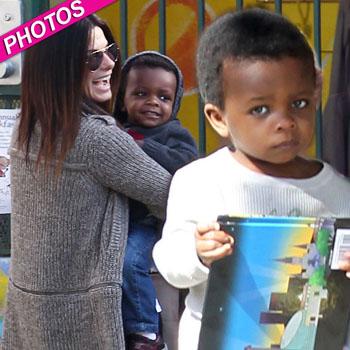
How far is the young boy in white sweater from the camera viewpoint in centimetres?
198

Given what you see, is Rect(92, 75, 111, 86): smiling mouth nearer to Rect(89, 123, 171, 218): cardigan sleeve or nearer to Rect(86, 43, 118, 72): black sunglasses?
Rect(86, 43, 118, 72): black sunglasses

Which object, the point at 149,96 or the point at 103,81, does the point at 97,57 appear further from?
the point at 149,96

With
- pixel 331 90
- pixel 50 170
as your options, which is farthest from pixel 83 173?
pixel 331 90

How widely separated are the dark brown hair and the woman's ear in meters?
0.75

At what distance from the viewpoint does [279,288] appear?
6.30ft

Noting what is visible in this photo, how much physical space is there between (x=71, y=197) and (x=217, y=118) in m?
0.80

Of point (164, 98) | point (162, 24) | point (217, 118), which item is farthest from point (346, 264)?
point (162, 24)

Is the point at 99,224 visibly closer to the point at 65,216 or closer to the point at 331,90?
the point at 65,216

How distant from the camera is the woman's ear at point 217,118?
6.81ft

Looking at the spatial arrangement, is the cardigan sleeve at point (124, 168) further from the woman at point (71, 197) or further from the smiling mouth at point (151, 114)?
the smiling mouth at point (151, 114)

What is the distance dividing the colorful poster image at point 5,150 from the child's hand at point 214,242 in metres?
1.79

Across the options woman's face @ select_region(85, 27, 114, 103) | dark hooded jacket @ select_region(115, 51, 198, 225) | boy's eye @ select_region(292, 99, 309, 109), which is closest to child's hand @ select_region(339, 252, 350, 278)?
boy's eye @ select_region(292, 99, 309, 109)

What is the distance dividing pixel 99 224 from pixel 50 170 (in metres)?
0.22

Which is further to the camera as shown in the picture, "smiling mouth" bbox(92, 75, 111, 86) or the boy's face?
"smiling mouth" bbox(92, 75, 111, 86)
